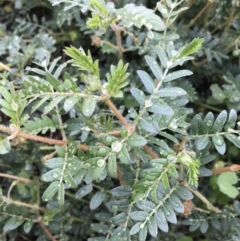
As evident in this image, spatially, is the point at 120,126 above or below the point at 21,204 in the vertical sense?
above

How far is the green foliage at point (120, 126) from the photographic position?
1.04 meters

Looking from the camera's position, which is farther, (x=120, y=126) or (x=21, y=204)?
(x=21, y=204)

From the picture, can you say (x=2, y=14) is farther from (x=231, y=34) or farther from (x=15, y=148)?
(x=231, y=34)

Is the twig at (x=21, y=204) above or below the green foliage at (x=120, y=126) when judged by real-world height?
below

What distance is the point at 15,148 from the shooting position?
5.09ft

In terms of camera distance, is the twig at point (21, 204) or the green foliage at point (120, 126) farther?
the twig at point (21, 204)

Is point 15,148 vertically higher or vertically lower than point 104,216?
higher

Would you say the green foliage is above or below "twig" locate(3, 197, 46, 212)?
above

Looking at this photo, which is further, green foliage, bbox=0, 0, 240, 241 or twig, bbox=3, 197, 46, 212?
twig, bbox=3, 197, 46, 212

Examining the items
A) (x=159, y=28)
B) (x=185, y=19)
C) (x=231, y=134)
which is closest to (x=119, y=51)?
(x=185, y=19)

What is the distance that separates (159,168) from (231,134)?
0.70 ft

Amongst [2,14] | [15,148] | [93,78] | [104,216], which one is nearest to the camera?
[93,78]

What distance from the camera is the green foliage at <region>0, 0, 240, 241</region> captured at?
3.43 ft

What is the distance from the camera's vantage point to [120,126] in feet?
4.07
